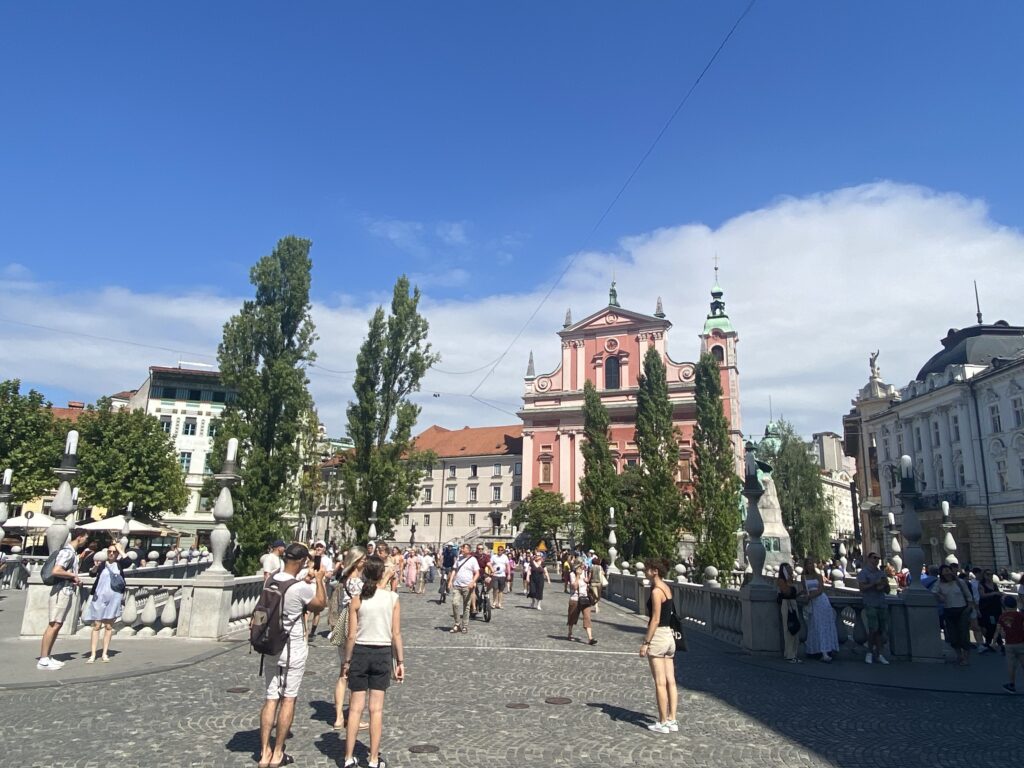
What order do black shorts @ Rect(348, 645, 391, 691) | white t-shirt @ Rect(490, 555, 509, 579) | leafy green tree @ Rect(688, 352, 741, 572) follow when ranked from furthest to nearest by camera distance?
leafy green tree @ Rect(688, 352, 741, 572) < white t-shirt @ Rect(490, 555, 509, 579) < black shorts @ Rect(348, 645, 391, 691)

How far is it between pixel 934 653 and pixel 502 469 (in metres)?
61.0

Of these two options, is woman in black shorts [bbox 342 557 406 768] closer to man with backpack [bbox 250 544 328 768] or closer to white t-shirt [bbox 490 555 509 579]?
man with backpack [bbox 250 544 328 768]

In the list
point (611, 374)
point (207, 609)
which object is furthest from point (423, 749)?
point (611, 374)

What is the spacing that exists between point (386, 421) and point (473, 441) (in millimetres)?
45367

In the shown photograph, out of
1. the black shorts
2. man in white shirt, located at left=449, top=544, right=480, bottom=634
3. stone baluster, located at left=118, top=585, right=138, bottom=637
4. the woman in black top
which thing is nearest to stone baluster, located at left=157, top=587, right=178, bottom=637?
stone baluster, located at left=118, top=585, right=138, bottom=637

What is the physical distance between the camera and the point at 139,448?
4156 cm

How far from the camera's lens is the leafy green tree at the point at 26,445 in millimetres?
37406

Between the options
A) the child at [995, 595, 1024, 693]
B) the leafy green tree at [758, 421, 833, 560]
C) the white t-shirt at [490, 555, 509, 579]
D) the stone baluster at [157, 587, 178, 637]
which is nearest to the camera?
the child at [995, 595, 1024, 693]

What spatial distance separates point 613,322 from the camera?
61125 mm

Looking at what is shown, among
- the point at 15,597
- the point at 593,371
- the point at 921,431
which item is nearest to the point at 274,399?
the point at 15,597

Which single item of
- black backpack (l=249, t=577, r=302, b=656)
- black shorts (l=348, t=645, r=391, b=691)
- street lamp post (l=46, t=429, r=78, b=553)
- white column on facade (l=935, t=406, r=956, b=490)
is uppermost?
white column on facade (l=935, t=406, r=956, b=490)

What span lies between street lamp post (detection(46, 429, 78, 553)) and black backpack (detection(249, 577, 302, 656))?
7.68m

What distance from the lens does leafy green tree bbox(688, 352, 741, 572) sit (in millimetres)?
36906

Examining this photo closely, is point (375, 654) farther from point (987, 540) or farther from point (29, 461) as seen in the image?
point (987, 540)
